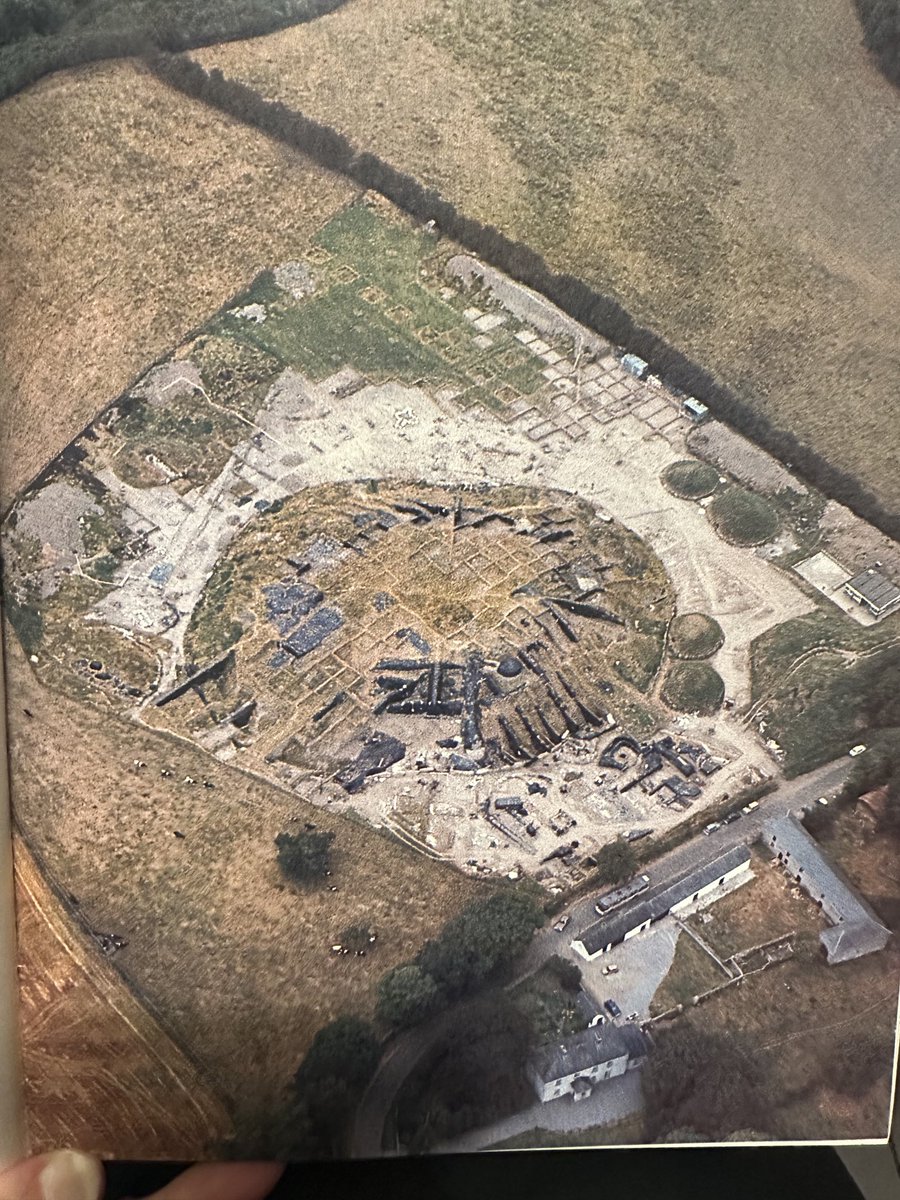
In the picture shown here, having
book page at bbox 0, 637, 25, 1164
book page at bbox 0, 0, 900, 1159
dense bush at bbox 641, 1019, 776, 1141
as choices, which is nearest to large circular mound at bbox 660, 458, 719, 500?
book page at bbox 0, 0, 900, 1159

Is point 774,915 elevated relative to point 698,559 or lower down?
lower down

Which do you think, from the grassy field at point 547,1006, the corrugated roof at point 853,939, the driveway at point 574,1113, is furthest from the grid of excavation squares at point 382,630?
the corrugated roof at point 853,939

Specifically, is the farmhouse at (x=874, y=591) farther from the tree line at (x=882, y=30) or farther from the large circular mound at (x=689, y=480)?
the tree line at (x=882, y=30)

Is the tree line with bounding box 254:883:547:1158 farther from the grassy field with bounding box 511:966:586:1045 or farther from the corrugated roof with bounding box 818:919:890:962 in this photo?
the corrugated roof with bounding box 818:919:890:962

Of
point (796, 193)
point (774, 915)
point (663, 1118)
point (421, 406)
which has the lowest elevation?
point (663, 1118)

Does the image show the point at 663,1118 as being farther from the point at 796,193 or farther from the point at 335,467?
the point at 796,193

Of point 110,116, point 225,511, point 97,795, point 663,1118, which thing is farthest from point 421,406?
point 663,1118
